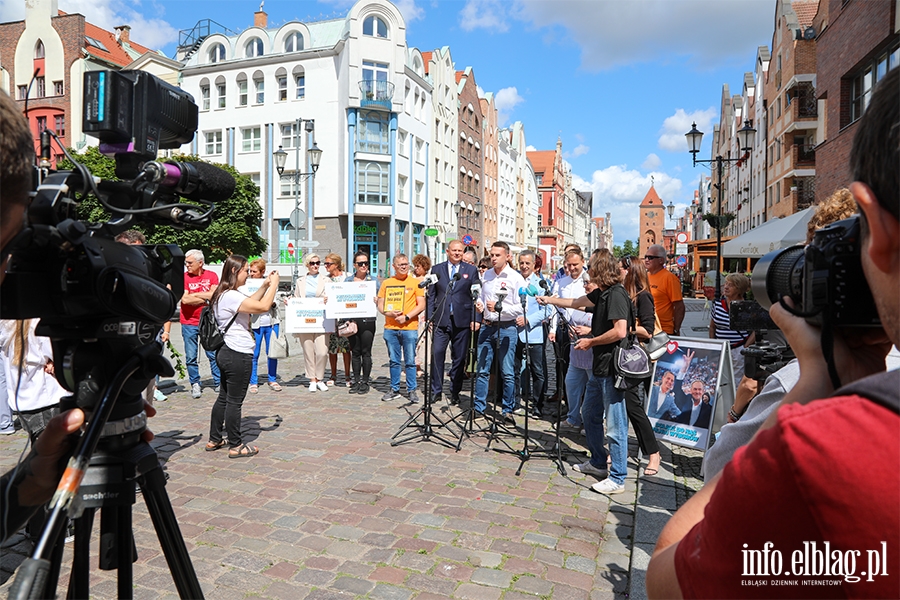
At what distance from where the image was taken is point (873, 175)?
0.84 meters

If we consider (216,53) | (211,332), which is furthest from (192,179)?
(216,53)

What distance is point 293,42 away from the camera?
3984 centimetres

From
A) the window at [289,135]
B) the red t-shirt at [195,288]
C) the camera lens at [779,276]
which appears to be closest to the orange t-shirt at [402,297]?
the red t-shirt at [195,288]

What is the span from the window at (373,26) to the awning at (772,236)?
32294mm

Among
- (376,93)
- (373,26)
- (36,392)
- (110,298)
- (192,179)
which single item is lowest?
(36,392)

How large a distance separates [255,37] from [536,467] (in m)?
42.4

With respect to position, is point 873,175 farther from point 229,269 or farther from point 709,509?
point 229,269

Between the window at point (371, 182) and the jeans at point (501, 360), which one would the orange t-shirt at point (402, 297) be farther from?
the window at point (371, 182)

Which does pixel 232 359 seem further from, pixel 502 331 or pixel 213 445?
pixel 502 331

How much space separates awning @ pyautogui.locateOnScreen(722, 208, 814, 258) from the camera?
34.3ft

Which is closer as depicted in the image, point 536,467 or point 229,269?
point 536,467

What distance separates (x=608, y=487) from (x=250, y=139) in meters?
40.1

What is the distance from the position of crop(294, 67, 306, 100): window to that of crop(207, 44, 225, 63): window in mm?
6520

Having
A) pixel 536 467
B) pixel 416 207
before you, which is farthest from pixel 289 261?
pixel 536 467
